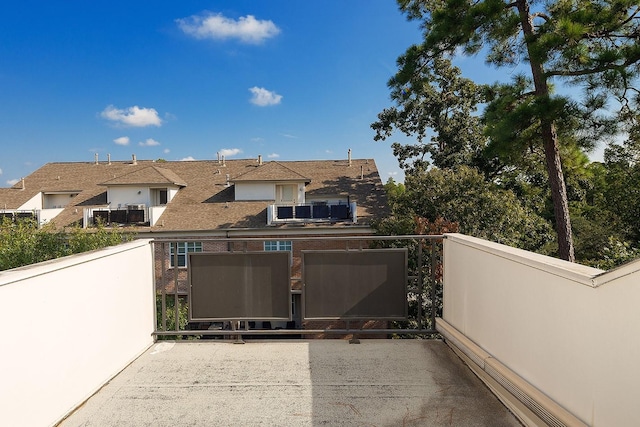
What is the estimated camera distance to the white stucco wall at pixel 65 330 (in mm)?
1958

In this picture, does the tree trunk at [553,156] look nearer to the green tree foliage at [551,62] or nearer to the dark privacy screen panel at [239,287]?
the green tree foliage at [551,62]

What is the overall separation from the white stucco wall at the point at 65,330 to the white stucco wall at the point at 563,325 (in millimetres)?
3029

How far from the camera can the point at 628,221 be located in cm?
1470

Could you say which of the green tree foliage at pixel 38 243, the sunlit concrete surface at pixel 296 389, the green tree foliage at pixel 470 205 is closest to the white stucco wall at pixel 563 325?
the sunlit concrete surface at pixel 296 389

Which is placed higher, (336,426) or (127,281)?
(127,281)

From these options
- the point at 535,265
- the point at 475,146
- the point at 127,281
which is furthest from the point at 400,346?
the point at 475,146

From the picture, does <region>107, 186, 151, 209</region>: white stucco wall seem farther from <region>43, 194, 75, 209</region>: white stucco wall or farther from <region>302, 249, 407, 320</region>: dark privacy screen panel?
<region>302, 249, 407, 320</region>: dark privacy screen panel

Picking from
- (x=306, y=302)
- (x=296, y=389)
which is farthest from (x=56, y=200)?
(x=296, y=389)

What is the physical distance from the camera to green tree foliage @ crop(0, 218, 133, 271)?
8.83 m

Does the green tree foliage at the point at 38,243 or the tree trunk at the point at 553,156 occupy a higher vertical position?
the tree trunk at the point at 553,156

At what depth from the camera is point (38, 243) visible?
31.3 feet

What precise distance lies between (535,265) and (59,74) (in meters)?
29.9

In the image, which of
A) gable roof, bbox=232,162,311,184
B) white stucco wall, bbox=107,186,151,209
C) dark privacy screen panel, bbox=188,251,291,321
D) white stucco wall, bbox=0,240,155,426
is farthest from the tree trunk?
white stucco wall, bbox=107,186,151,209

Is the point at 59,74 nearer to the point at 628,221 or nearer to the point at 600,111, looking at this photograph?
the point at 600,111
